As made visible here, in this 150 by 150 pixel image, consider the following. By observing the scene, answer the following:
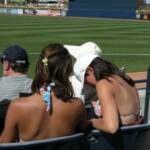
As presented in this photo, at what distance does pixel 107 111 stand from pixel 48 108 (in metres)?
0.59

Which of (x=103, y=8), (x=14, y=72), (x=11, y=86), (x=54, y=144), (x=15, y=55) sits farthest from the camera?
(x=103, y=8)

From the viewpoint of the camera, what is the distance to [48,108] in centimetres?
382


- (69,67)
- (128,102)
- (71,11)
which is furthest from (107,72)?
(71,11)

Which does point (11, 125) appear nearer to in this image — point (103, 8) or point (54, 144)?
point (54, 144)

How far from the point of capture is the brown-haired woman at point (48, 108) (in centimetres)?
381

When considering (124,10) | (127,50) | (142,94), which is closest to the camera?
(142,94)

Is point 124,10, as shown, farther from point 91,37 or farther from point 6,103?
point 6,103

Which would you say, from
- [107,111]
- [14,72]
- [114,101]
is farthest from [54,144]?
[14,72]

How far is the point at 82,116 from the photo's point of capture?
13.3ft

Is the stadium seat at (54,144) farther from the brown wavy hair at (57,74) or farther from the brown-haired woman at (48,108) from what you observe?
the brown wavy hair at (57,74)

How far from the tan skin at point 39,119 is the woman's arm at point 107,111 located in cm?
24

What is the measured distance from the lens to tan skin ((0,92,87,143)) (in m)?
3.79

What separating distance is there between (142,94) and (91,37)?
1844cm

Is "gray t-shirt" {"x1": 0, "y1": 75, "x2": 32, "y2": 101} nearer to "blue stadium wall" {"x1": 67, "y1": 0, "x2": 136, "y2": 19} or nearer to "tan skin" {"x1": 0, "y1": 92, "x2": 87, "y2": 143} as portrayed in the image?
"tan skin" {"x1": 0, "y1": 92, "x2": 87, "y2": 143}
